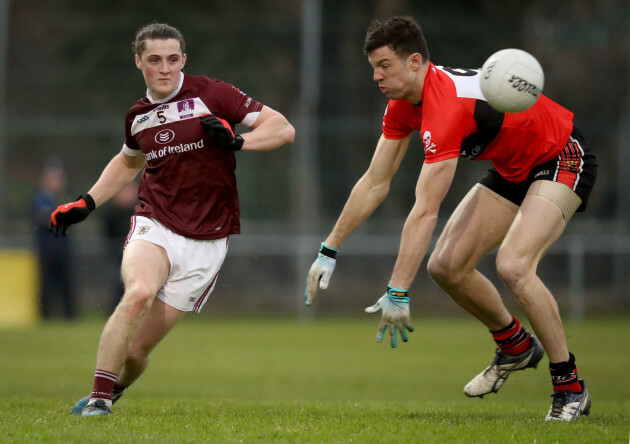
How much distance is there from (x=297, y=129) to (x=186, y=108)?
12.0 meters

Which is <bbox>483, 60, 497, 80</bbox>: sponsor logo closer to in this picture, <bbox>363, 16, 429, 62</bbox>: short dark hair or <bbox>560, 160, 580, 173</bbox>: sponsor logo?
<bbox>363, 16, 429, 62</bbox>: short dark hair

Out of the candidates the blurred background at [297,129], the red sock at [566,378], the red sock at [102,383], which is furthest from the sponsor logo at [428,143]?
the blurred background at [297,129]

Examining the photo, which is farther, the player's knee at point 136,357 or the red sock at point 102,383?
the player's knee at point 136,357

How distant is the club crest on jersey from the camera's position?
6840 millimetres

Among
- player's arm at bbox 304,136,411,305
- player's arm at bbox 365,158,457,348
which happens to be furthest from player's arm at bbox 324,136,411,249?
player's arm at bbox 365,158,457,348

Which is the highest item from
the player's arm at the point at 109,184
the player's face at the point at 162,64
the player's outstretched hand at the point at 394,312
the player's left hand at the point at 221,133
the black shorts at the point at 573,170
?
the player's face at the point at 162,64

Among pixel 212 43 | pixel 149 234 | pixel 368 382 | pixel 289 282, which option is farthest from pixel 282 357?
pixel 212 43

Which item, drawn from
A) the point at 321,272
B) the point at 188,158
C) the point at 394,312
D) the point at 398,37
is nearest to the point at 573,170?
the point at 398,37

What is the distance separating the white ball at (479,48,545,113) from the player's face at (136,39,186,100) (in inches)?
84.2

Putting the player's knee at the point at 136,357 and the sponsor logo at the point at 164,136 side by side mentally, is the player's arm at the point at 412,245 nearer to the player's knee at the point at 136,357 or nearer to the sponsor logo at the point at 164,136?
the player's knee at the point at 136,357

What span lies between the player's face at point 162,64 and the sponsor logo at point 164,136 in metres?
0.27

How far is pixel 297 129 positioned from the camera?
1883 cm

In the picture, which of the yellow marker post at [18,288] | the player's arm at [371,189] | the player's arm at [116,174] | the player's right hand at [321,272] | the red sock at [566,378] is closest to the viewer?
the red sock at [566,378]

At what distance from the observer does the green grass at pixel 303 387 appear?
580 centimetres
